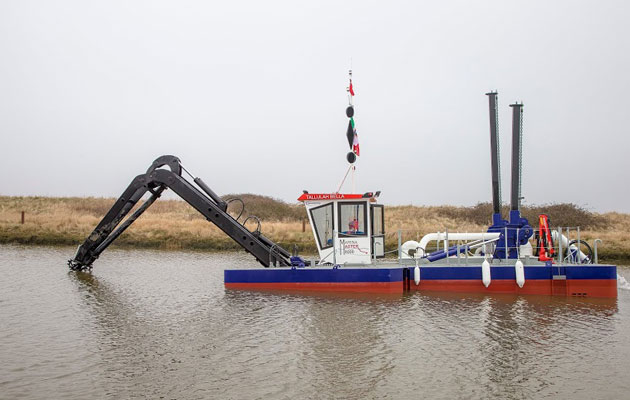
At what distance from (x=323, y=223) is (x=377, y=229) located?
1716 millimetres

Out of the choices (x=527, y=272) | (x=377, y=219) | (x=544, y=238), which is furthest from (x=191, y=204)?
(x=544, y=238)

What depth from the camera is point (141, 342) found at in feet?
33.3

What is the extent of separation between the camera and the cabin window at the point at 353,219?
52.3 ft

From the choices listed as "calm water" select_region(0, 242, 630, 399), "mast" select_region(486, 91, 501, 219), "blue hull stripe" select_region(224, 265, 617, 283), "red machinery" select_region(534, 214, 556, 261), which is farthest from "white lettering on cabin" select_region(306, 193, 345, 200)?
"red machinery" select_region(534, 214, 556, 261)

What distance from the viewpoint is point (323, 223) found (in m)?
16.2

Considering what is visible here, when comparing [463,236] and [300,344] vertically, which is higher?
[463,236]

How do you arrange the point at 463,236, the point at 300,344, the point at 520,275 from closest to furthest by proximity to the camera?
the point at 300,344 < the point at 520,275 < the point at 463,236

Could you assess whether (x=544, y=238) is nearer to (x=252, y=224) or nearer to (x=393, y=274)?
(x=393, y=274)

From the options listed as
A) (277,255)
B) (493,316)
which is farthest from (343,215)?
(493,316)

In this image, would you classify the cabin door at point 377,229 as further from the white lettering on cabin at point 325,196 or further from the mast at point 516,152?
the mast at point 516,152

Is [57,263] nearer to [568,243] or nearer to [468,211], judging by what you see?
[568,243]

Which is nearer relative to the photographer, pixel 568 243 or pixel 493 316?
pixel 493 316

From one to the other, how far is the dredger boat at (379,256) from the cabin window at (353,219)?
0.09 ft

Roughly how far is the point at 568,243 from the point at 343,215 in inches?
253
